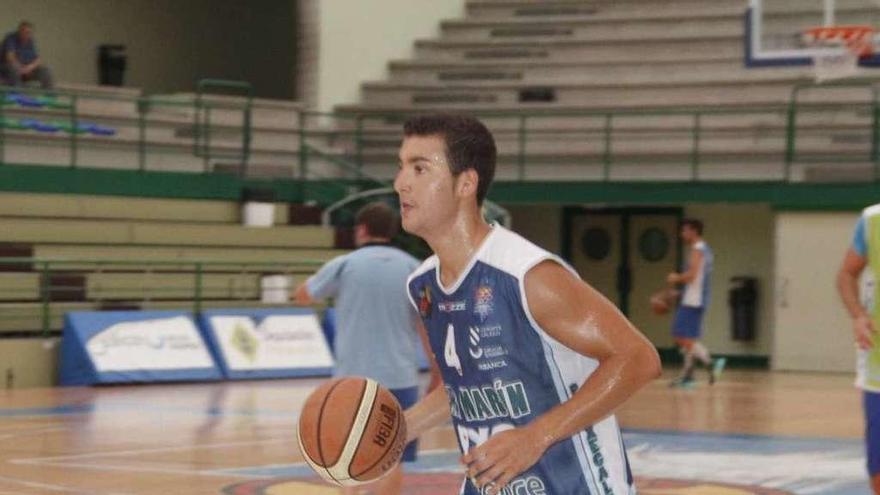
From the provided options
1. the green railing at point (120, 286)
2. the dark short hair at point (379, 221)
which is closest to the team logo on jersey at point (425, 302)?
the dark short hair at point (379, 221)

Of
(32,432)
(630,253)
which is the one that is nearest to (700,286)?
(630,253)

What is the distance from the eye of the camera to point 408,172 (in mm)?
4879

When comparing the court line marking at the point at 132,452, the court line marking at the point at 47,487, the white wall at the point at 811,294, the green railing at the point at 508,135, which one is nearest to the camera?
the court line marking at the point at 47,487

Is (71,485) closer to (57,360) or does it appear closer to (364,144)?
(57,360)

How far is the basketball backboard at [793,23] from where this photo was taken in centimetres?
2139

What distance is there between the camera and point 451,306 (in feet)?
16.2

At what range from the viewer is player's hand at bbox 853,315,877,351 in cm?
800

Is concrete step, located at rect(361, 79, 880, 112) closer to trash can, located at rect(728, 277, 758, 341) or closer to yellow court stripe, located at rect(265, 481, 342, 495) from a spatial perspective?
trash can, located at rect(728, 277, 758, 341)

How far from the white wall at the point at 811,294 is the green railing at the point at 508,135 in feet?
3.15

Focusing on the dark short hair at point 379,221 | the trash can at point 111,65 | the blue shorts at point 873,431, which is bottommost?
the blue shorts at point 873,431

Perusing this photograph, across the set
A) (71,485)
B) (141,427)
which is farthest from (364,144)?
(71,485)

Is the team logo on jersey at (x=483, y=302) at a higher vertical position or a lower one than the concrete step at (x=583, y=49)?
lower

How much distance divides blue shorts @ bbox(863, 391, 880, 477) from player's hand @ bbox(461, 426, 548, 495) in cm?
358

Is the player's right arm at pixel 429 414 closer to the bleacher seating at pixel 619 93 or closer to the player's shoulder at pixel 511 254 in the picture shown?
the player's shoulder at pixel 511 254
